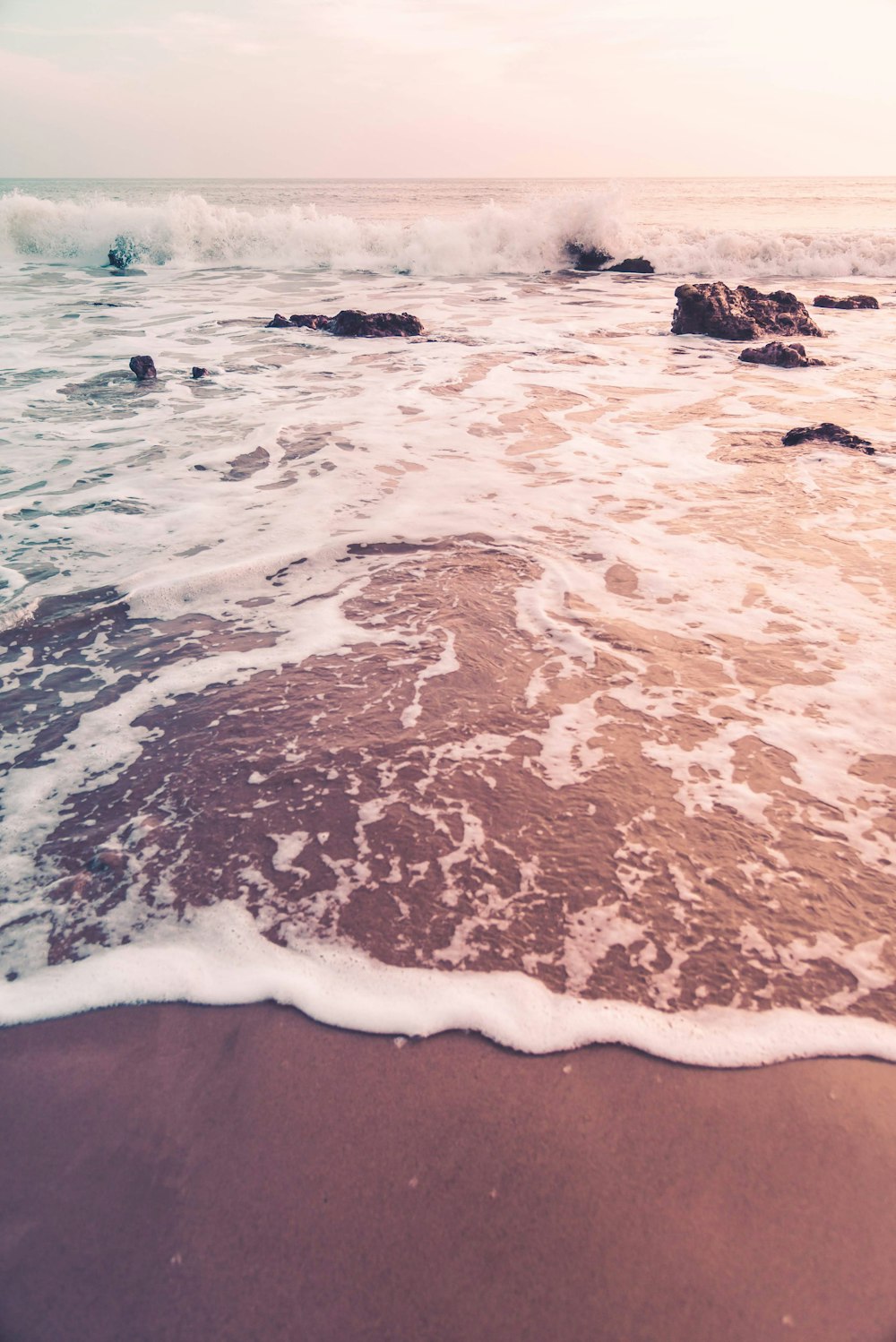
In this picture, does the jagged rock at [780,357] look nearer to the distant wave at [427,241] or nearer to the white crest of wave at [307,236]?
the distant wave at [427,241]

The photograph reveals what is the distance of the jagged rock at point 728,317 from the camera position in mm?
10102

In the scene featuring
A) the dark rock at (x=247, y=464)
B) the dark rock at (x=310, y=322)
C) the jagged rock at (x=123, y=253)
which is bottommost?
the dark rock at (x=247, y=464)

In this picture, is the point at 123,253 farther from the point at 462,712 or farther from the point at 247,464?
the point at 462,712

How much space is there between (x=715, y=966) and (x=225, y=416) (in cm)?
640

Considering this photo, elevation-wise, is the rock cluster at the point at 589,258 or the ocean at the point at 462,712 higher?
the rock cluster at the point at 589,258

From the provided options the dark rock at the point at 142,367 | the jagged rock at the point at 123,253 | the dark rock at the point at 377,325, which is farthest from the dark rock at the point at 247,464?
the jagged rock at the point at 123,253

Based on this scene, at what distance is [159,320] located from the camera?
470 inches

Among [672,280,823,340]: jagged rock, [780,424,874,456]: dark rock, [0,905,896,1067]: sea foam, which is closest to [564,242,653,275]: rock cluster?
[672,280,823,340]: jagged rock

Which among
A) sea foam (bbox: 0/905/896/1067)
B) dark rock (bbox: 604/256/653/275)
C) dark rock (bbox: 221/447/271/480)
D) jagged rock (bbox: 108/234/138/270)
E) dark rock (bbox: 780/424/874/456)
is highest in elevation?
jagged rock (bbox: 108/234/138/270)

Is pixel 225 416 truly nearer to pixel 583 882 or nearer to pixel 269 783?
pixel 269 783

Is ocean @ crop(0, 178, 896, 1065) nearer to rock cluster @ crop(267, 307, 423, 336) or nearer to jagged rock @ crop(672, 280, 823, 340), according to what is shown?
jagged rock @ crop(672, 280, 823, 340)

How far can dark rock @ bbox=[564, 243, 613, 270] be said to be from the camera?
19562 mm

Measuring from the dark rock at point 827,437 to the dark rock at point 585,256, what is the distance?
16.1 metres

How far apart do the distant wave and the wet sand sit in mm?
20288
